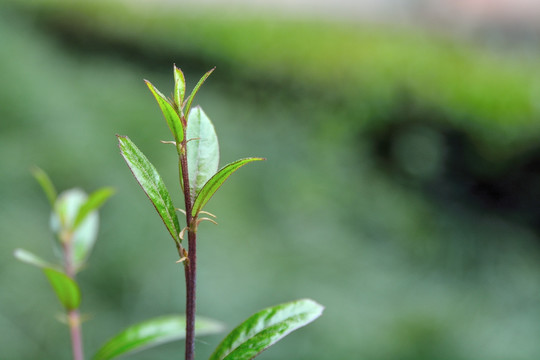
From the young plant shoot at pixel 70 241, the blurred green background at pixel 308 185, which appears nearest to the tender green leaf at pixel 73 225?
the young plant shoot at pixel 70 241

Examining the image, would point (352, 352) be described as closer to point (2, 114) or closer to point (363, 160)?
point (363, 160)

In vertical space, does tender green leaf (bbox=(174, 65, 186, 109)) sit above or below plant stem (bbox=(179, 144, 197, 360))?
above

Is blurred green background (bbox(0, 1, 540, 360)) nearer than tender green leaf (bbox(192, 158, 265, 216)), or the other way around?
tender green leaf (bbox(192, 158, 265, 216))

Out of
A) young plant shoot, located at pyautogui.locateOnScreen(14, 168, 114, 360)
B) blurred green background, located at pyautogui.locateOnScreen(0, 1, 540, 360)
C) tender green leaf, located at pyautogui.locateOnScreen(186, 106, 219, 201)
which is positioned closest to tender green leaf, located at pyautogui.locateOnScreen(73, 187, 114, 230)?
young plant shoot, located at pyautogui.locateOnScreen(14, 168, 114, 360)

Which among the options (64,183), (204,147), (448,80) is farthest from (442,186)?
(204,147)

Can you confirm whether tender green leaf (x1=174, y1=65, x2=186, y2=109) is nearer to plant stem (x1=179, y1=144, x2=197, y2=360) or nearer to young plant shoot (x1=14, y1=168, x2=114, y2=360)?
plant stem (x1=179, y1=144, x2=197, y2=360)

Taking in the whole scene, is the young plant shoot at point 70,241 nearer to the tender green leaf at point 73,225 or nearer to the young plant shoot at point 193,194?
the tender green leaf at point 73,225
